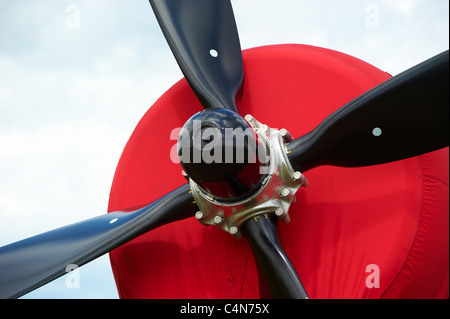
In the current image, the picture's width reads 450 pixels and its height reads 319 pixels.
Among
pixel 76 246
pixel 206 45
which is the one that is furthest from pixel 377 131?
pixel 76 246

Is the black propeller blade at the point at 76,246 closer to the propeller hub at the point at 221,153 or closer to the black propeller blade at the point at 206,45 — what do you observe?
the propeller hub at the point at 221,153

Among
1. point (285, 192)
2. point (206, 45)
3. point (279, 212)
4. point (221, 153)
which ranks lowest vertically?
point (279, 212)

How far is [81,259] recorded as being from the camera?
3104mm

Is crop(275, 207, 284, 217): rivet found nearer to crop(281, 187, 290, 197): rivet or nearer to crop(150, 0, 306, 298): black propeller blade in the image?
crop(281, 187, 290, 197): rivet

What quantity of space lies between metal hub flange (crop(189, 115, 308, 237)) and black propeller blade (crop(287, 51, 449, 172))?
0.38 feet

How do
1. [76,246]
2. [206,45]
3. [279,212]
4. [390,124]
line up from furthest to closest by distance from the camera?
[206,45], [76,246], [279,212], [390,124]

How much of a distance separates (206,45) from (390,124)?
55.7 inches

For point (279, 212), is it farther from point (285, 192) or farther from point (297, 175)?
point (297, 175)

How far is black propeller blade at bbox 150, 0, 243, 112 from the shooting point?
11.3ft

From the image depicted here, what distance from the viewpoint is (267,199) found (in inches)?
118

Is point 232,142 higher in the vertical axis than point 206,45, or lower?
lower

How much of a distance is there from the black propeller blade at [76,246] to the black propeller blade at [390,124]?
0.83 metres
